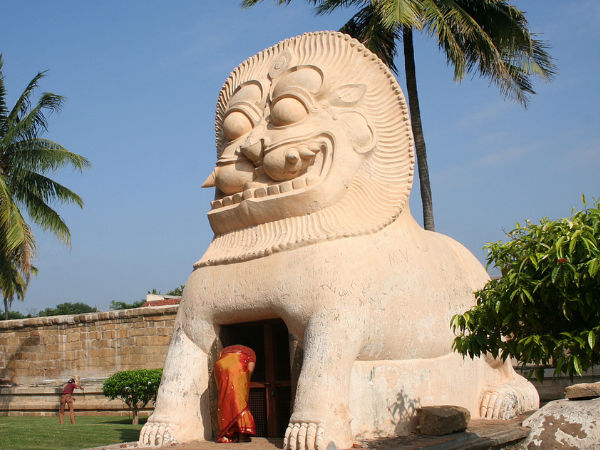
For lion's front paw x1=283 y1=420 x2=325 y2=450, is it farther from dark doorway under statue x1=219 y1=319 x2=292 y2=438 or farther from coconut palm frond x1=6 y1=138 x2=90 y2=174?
coconut palm frond x1=6 y1=138 x2=90 y2=174

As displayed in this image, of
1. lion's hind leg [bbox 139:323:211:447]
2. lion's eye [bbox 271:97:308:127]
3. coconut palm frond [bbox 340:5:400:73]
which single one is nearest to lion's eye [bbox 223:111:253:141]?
lion's eye [bbox 271:97:308:127]

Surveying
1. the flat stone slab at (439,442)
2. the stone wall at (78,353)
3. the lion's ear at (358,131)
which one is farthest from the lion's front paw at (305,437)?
A: the stone wall at (78,353)

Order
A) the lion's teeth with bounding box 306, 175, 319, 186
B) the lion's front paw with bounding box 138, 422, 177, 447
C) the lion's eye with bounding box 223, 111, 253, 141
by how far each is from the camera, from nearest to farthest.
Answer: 1. the lion's front paw with bounding box 138, 422, 177, 447
2. the lion's teeth with bounding box 306, 175, 319, 186
3. the lion's eye with bounding box 223, 111, 253, 141

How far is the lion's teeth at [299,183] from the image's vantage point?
5805 millimetres

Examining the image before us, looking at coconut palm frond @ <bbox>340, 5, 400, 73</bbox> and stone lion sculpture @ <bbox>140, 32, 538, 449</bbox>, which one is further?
coconut palm frond @ <bbox>340, 5, 400, 73</bbox>

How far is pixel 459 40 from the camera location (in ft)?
39.7

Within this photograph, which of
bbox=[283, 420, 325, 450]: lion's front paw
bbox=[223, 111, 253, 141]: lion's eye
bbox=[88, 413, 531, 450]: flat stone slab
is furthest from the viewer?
bbox=[223, 111, 253, 141]: lion's eye

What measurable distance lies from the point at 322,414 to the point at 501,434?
1663 millimetres

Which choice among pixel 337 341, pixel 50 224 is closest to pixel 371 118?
pixel 337 341

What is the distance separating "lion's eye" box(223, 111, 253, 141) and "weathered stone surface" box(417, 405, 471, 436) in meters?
2.98

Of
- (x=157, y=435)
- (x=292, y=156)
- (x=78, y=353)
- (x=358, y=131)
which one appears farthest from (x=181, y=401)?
(x=78, y=353)

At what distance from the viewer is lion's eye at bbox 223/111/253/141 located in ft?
20.8

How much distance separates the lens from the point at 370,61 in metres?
6.36

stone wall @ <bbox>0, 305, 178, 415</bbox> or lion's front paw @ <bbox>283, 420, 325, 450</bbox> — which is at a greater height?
stone wall @ <bbox>0, 305, 178, 415</bbox>
